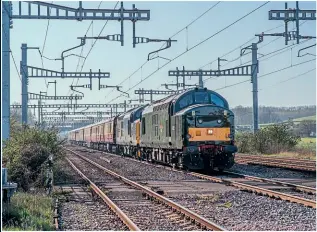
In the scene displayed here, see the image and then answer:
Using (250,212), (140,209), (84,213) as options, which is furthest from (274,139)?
(84,213)

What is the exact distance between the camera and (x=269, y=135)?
40.0 metres

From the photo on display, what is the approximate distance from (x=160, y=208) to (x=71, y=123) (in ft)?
335

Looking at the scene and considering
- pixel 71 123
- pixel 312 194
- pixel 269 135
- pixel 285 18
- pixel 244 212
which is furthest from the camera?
pixel 71 123

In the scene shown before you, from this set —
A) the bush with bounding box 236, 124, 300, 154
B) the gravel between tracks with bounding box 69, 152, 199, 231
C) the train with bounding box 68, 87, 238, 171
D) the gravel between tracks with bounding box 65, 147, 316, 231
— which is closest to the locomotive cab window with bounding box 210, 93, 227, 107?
the train with bounding box 68, 87, 238, 171

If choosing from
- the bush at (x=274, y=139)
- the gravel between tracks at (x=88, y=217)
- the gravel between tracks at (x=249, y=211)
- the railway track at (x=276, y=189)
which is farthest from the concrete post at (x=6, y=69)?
the bush at (x=274, y=139)

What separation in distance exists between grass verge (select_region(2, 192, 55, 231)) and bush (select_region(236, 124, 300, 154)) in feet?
93.0

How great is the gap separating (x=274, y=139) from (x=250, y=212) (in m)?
28.8

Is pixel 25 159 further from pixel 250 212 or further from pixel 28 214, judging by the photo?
pixel 250 212

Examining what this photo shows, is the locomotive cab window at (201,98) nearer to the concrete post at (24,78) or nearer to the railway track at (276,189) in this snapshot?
the railway track at (276,189)

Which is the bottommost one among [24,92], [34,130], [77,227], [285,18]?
[77,227]

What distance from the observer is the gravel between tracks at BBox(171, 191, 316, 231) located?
408 inches

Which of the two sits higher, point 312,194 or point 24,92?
point 24,92

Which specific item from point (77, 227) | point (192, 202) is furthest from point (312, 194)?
point (77, 227)

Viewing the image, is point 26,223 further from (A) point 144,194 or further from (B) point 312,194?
(B) point 312,194
